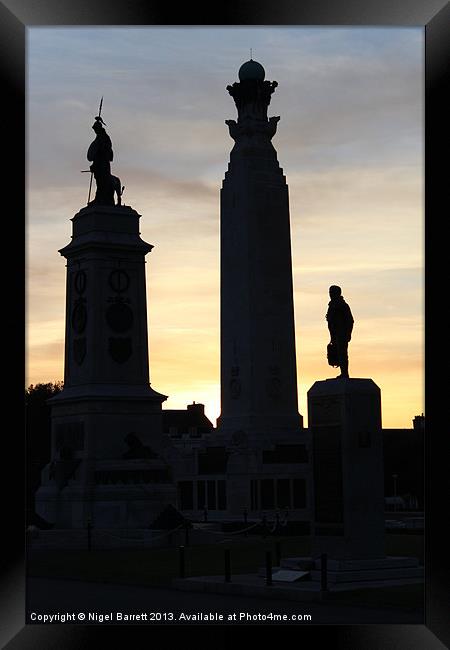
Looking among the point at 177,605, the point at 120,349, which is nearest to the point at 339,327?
the point at 177,605

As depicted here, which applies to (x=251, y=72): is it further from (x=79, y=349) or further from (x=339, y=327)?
(x=339, y=327)

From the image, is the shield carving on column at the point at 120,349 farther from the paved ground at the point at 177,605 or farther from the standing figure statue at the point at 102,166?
the paved ground at the point at 177,605

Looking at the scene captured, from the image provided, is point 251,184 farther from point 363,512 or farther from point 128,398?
point 363,512

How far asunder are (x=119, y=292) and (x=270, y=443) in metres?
32.8

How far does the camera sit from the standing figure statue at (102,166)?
189 ft

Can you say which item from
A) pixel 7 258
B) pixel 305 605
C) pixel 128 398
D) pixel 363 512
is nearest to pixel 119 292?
pixel 128 398

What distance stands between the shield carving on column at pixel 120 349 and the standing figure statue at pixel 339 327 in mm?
26289

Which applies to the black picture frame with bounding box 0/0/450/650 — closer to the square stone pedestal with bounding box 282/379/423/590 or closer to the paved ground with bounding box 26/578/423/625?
the paved ground with bounding box 26/578/423/625

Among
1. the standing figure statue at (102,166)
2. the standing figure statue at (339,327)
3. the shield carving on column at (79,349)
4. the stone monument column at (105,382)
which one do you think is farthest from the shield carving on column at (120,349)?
the standing figure statue at (339,327)

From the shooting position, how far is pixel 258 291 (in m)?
90.2

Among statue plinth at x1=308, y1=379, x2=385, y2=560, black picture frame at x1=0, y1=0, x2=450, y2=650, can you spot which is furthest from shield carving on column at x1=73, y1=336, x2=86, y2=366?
black picture frame at x1=0, y1=0, x2=450, y2=650

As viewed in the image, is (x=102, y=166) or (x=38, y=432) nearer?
(x=102, y=166)

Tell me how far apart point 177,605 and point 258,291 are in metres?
66.0

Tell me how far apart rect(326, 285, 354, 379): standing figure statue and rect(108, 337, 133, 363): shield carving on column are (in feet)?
86.3
